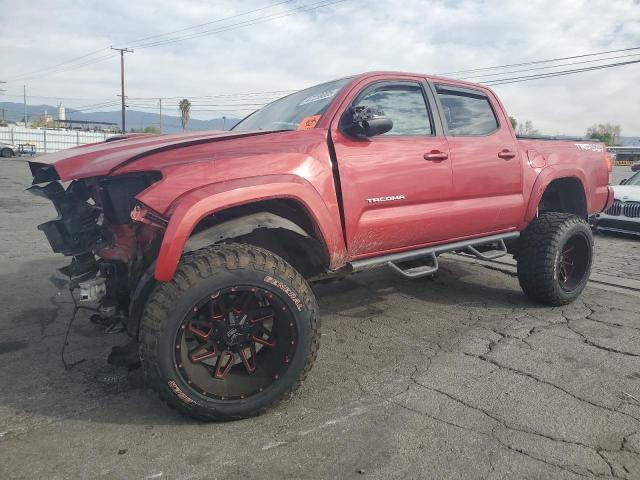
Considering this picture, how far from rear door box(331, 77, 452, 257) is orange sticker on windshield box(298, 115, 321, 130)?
0.48ft

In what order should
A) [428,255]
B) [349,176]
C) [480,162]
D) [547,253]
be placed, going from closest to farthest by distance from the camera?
[349,176]
[428,255]
[480,162]
[547,253]

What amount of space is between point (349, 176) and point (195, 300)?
51.0 inches

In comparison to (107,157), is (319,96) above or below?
above

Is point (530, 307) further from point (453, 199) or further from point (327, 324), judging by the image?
Answer: point (327, 324)

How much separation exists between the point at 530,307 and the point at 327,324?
2.04 metres

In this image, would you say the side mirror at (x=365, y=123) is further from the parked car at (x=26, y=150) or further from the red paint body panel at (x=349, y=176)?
the parked car at (x=26, y=150)

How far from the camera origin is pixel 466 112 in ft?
14.4

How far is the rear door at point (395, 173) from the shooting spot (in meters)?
3.29

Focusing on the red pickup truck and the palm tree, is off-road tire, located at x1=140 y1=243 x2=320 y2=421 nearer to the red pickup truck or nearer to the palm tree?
the red pickup truck

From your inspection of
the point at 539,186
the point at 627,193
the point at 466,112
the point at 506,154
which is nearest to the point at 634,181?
the point at 627,193

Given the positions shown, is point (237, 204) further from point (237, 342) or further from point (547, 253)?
point (547, 253)

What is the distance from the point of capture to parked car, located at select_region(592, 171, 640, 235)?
365 inches

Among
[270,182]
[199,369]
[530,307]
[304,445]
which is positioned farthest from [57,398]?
[530,307]

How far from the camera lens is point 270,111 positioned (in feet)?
14.4
